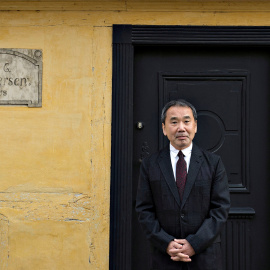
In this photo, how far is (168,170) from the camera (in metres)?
2.68

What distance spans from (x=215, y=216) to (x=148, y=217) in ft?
1.36

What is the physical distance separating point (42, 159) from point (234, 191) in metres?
1.84

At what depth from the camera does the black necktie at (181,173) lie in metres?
2.64

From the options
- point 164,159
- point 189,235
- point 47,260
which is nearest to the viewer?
point 189,235

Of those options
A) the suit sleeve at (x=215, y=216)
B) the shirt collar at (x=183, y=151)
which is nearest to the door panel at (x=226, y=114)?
the shirt collar at (x=183, y=151)

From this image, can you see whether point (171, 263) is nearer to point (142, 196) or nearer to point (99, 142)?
point (142, 196)

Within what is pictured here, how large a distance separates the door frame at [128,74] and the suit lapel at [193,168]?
1.27 m

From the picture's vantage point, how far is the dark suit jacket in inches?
101

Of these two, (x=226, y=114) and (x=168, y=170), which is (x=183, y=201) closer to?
(x=168, y=170)

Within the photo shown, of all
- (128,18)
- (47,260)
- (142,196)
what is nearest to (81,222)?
(47,260)

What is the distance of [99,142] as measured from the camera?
393 centimetres

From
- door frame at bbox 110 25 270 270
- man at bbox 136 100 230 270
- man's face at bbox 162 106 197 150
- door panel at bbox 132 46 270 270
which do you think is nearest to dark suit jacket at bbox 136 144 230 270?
man at bbox 136 100 230 270

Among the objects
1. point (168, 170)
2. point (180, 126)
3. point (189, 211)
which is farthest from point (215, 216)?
point (180, 126)

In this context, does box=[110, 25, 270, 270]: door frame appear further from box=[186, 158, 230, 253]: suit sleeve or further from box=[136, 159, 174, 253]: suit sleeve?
box=[186, 158, 230, 253]: suit sleeve
